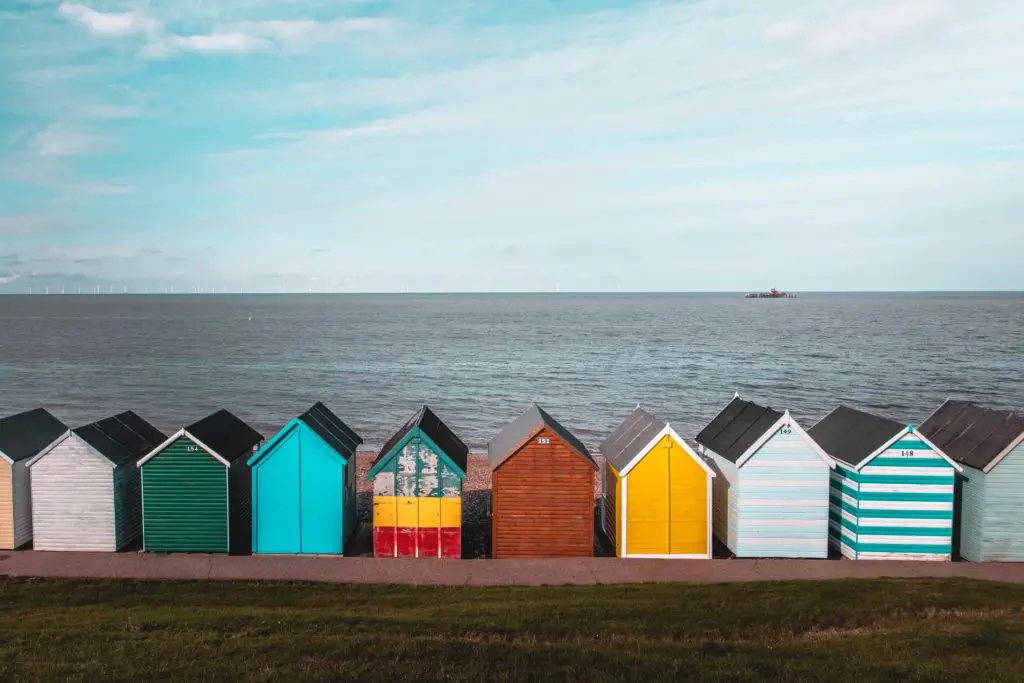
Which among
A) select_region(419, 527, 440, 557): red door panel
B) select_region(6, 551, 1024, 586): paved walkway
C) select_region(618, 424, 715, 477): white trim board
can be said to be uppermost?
select_region(618, 424, 715, 477): white trim board

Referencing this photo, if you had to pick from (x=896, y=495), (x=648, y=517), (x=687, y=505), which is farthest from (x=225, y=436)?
(x=896, y=495)

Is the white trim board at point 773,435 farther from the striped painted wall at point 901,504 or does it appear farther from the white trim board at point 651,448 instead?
the white trim board at point 651,448

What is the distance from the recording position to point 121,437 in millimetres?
21734

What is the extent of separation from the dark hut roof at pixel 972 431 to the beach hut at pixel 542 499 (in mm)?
10287

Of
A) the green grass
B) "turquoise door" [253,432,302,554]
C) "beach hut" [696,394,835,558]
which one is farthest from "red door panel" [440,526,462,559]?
"beach hut" [696,394,835,558]

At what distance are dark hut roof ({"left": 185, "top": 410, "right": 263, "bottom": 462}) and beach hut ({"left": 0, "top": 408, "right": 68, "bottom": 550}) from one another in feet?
13.4

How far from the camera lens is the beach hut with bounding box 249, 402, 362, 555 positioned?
20359 millimetres

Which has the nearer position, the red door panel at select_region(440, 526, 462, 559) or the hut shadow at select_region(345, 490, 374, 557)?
the red door panel at select_region(440, 526, 462, 559)

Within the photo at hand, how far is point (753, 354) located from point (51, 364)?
78.1 metres

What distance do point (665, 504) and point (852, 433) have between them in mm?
5831

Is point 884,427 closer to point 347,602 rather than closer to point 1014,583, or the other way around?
point 1014,583

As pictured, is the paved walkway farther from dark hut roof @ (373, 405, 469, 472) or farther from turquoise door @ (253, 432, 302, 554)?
dark hut roof @ (373, 405, 469, 472)

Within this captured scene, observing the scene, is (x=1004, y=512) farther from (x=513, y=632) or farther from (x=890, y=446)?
(x=513, y=632)

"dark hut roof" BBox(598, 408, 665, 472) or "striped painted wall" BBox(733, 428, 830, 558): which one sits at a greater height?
"dark hut roof" BBox(598, 408, 665, 472)
